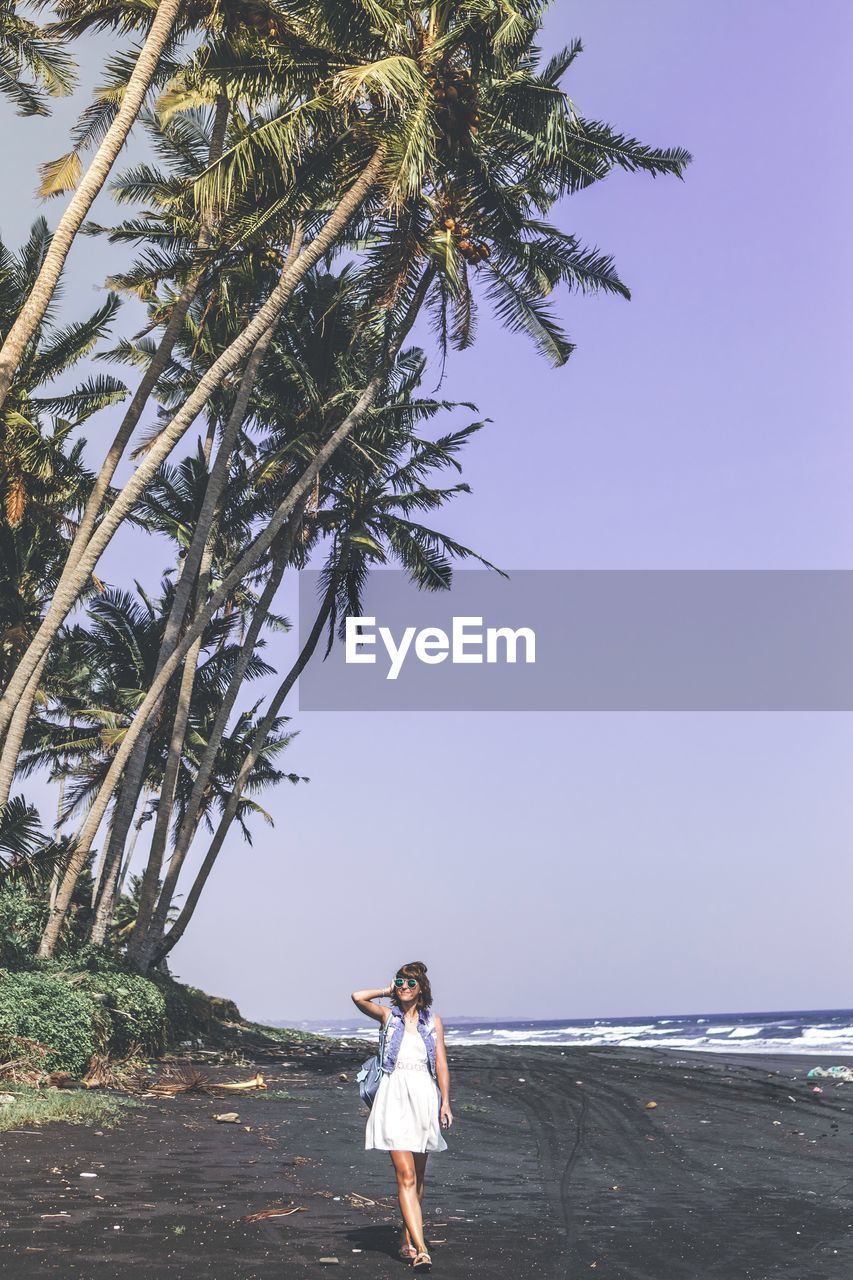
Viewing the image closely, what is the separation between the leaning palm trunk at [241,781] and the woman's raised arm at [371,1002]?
1843 centimetres

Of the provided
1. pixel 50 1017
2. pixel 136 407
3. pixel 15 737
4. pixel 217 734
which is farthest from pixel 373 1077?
pixel 217 734

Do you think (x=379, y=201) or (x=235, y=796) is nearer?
(x=379, y=201)

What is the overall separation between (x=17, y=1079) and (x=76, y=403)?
543 inches

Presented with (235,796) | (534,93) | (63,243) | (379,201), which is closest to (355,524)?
→ (235,796)

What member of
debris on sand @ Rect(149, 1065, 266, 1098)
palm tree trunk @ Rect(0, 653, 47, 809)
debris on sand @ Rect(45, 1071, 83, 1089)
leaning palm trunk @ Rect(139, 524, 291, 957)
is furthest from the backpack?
leaning palm trunk @ Rect(139, 524, 291, 957)

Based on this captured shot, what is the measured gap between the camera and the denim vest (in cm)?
726

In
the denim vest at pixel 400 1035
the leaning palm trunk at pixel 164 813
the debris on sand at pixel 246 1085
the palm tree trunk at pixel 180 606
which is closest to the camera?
the denim vest at pixel 400 1035

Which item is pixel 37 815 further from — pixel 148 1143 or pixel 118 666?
pixel 118 666

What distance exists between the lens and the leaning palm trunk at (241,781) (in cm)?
2658

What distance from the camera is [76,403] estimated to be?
23031mm

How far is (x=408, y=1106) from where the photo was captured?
280 inches

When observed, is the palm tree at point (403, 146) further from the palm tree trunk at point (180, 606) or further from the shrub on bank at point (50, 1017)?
the shrub on bank at point (50, 1017)

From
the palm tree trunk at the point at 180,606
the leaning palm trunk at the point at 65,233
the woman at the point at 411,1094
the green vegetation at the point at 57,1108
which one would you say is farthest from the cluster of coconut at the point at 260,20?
the woman at the point at 411,1094

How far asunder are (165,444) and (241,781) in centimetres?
1212
